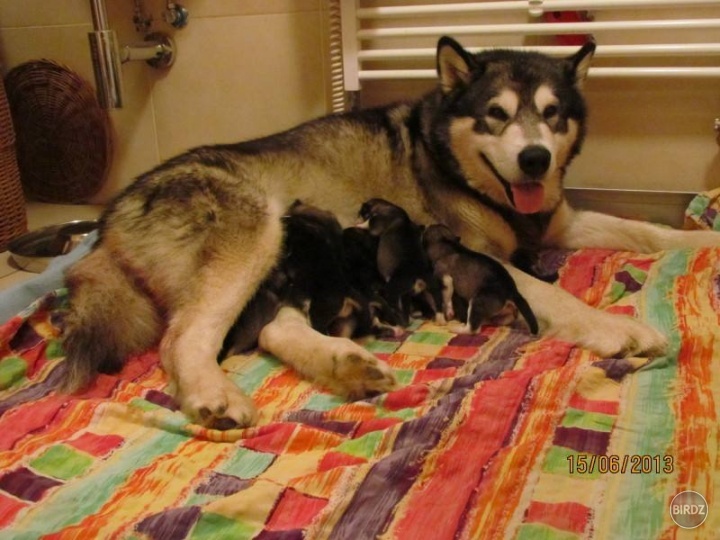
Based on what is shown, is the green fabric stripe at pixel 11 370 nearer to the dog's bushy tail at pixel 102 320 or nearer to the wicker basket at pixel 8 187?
the dog's bushy tail at pixel 102 320

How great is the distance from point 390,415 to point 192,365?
52 centimetres

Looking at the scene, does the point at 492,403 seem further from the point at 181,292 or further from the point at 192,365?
the point at 181,292

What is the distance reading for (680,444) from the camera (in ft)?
4.00

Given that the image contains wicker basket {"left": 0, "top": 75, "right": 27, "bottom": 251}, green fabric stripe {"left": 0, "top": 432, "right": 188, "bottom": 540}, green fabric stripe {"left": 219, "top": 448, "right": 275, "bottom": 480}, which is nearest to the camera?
green fabric stripe {"left": 0, "top": 432, "right": 188, "bottom": 540}

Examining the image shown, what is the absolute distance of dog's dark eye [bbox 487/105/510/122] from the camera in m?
1.99

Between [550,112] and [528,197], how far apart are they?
280 mm

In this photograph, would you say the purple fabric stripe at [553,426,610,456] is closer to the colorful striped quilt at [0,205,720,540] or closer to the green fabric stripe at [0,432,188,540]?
the colorful striped quilt at [0,205,720,540]

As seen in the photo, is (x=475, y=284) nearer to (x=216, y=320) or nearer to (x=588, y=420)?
(x=588, y=420)

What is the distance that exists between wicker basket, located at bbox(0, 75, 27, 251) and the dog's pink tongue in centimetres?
228

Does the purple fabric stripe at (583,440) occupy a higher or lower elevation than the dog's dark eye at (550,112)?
lower

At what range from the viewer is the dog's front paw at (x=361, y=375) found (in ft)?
4.97

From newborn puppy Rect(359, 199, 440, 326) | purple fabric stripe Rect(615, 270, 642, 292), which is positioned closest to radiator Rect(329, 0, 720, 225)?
purple fabric stripe Rect(615, 270, 642, 292)

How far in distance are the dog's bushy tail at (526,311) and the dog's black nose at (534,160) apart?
40cm

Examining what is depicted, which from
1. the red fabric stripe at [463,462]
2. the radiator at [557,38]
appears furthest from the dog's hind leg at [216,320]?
the radiator at [557,38]
